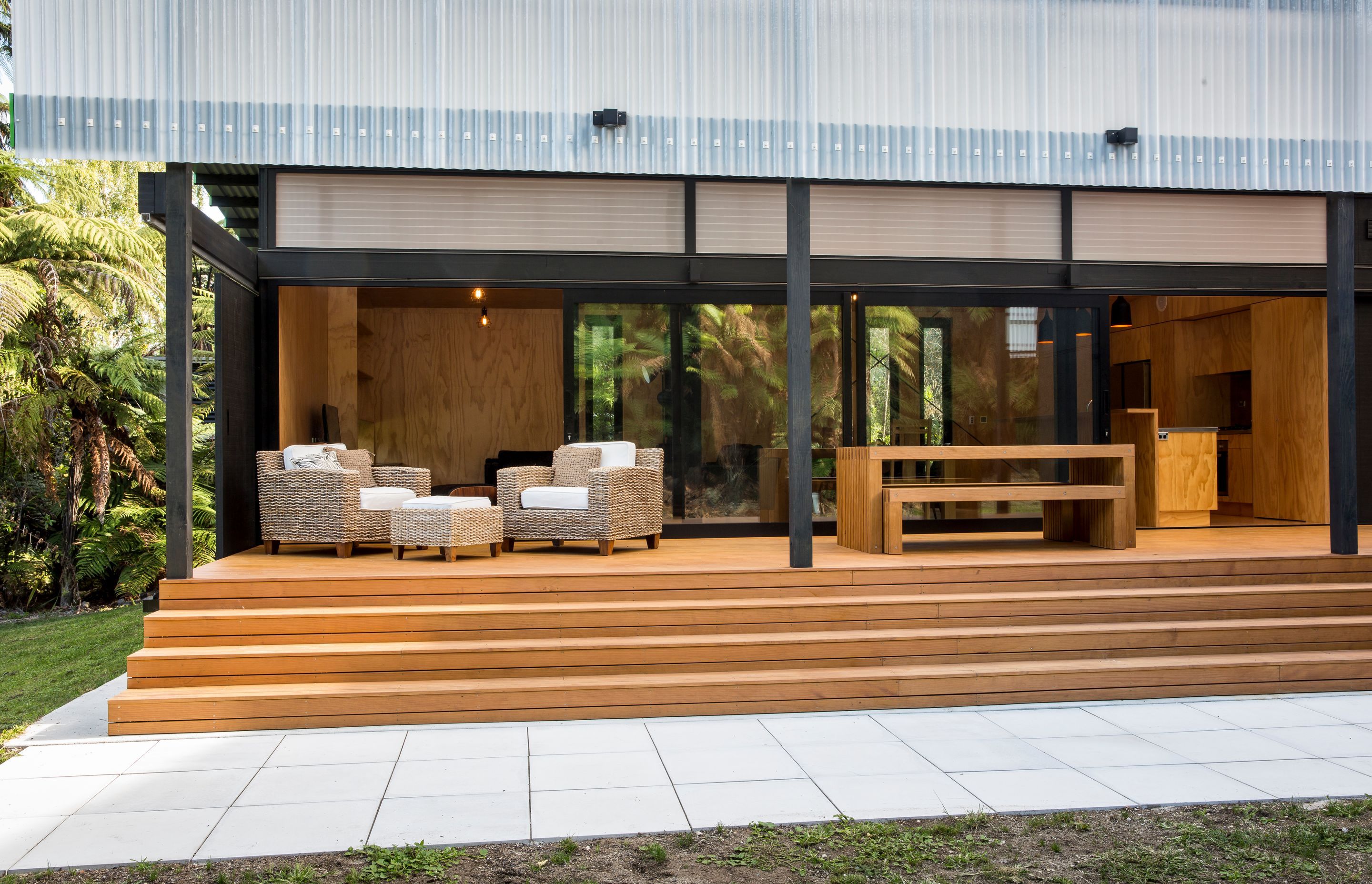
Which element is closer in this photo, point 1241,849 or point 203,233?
point 1241,849

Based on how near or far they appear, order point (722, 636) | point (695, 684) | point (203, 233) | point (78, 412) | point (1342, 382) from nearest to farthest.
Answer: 1. point (695, 684)
2. point (722, 636)
3. point (203, 233)
4. point (1342, 382)
5. point (78, 412)

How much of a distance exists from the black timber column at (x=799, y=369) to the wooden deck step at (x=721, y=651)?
22.8 inches

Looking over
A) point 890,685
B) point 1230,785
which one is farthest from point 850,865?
point 890,685

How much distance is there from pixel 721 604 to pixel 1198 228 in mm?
5682

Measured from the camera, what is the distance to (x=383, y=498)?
22.8 feet

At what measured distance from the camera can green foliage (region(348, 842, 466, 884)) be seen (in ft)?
10.2

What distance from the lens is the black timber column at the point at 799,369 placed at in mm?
5781

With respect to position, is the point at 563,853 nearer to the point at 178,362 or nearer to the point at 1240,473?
the point at 178,362

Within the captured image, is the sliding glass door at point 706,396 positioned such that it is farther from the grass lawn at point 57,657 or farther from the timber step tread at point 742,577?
the grass lawn at point 57,657

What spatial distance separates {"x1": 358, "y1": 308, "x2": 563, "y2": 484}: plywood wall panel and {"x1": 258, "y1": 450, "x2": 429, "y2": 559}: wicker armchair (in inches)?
259

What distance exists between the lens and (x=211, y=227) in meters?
6.10

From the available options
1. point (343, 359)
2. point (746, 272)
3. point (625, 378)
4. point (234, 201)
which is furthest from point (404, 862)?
point (343, 359)

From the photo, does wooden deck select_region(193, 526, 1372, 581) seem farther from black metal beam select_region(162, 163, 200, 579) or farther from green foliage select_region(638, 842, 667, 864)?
green foliage select_region(638, 842, 667, 864)

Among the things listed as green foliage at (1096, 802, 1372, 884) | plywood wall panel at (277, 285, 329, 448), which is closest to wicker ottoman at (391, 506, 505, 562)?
plywood wall panel at (277, 285, 329, 448)
